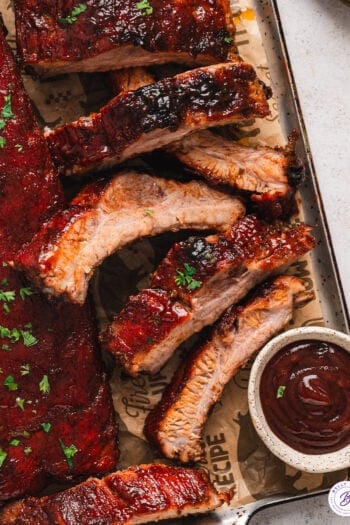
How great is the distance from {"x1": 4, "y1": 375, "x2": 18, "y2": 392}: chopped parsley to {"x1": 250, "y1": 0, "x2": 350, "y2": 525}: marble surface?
2.28 meters

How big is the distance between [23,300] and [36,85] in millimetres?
1403

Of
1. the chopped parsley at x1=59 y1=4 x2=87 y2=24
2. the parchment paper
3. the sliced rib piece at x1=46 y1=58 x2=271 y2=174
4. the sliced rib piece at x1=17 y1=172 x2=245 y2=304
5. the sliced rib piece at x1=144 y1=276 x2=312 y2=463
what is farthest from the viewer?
the parchment paper

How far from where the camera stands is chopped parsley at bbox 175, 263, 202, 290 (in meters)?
4.55

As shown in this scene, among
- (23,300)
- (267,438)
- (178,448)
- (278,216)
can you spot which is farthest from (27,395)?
(278,216)

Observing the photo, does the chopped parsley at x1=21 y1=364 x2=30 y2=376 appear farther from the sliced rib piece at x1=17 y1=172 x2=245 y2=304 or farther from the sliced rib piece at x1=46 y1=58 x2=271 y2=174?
the sliced rib piece at x1=46 y1=58 x2=271 y2=174

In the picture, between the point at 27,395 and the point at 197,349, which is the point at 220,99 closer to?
the point at 197,349

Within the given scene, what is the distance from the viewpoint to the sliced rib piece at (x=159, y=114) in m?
4.41

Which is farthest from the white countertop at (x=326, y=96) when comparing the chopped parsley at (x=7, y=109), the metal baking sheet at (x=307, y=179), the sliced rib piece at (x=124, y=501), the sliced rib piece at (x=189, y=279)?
the chopped parsley at (x=7, y=109)

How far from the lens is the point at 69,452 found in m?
4.60

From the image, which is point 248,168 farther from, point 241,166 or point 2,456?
point 2,456

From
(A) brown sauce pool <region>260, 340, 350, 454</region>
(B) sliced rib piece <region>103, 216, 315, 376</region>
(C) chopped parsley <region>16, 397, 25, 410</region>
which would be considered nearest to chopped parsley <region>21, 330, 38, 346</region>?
(C) chopped parsley <region>16, 397, 25, 410</region>

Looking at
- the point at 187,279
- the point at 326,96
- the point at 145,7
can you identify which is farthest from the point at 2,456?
the point at 326,96

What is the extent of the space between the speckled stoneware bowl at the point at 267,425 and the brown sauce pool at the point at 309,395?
0.03 m

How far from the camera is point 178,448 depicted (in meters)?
4.75
